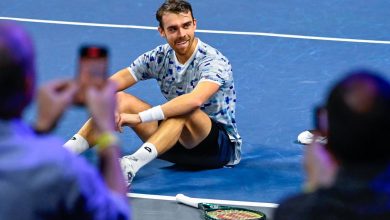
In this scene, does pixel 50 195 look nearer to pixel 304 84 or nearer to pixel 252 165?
pixel 252 165

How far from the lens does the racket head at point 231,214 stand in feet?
21.4

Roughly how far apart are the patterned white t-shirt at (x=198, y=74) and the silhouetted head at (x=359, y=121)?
4807mm

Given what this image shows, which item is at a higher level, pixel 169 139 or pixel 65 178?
pixel 65 178

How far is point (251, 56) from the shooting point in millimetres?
10586

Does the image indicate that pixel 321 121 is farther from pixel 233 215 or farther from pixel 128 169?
pixel 128 169

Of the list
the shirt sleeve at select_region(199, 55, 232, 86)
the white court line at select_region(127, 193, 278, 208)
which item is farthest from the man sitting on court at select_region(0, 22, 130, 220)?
the shirt sleeve at select_region(199, 55, 232, 86)

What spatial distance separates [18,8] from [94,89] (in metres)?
9.47

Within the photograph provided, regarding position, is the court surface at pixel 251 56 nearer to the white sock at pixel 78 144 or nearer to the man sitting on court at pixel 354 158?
the white sock at pixel 78 144

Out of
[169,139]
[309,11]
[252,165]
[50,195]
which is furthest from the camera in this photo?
[309,11]

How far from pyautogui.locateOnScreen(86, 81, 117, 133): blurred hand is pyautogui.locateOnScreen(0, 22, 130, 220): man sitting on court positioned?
150 mm

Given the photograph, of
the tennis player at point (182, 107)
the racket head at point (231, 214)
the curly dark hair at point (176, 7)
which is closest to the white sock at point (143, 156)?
the tennis player at point (182, 107)

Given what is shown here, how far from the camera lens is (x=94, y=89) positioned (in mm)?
3014

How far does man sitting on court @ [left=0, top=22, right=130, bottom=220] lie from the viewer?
283cm

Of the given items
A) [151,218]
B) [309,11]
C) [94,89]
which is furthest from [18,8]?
[94,89]
